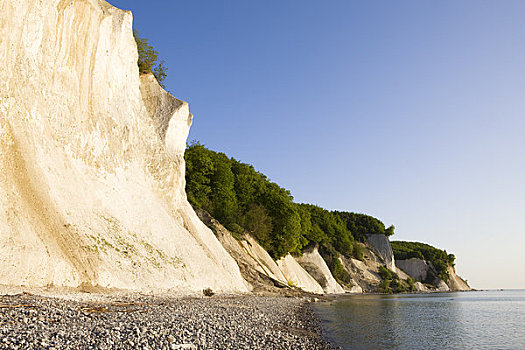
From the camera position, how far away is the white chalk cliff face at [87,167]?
15.4m

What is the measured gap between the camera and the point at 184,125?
33781mm

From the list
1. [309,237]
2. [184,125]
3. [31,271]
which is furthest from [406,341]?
[309,237]

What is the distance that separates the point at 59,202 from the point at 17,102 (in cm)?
477

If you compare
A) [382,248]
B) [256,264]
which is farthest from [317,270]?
[382,248]

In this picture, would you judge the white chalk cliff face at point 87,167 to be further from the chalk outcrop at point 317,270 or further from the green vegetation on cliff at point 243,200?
the chalk outcrop at point 317,270

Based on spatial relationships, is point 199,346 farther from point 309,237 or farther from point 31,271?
point 309,237

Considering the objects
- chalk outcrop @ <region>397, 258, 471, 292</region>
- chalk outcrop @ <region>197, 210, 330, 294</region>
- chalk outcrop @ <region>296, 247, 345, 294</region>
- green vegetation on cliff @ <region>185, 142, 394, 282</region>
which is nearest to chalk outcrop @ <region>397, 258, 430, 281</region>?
chalk outcrop @ <region>397, 258, 471, 292</region>

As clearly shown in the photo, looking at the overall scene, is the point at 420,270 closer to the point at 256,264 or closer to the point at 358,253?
the point at 358,253

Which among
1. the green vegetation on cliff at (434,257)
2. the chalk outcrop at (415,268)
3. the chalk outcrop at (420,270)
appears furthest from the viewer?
the green vegetation on cliff at (434,257)

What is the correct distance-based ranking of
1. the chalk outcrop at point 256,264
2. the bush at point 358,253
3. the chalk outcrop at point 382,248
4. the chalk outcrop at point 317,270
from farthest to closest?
1. the chalk outcrop at point 382,248
2. the bush at point 358,253
3. the chalk outcrop at point 317,270
4. the chalk outcrop at point 256,264

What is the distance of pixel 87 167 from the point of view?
21281mm

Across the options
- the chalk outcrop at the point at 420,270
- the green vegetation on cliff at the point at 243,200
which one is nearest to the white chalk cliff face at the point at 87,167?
the green vegetation on cliff at the point at 243,200

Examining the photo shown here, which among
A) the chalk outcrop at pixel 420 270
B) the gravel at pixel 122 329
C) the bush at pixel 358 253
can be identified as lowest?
the gravel at pixel 122 329

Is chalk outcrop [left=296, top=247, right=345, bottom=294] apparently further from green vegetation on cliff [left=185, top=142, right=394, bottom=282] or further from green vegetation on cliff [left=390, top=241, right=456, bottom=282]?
green vegetation on cliff [left=390, top=241, right=456, bottom=282]
